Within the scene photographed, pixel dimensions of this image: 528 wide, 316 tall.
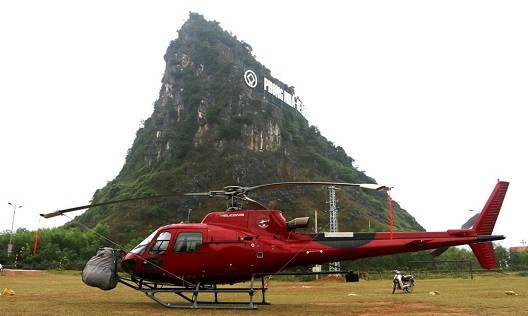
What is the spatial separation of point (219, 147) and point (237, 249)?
112 metres

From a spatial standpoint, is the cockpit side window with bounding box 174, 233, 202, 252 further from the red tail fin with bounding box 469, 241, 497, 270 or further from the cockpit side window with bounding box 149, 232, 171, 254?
the red tail fin with bounding box 469, 241, 497, 270

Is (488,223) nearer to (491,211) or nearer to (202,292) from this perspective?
(491,211)

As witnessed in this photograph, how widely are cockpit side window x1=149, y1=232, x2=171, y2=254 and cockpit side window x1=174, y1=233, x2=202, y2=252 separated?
31cm

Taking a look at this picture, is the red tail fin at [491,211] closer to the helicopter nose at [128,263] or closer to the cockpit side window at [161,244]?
the cockpit side window at [161,244]

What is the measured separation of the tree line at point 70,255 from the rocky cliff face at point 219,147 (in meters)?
13.4

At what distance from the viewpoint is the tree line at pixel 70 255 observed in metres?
66.5

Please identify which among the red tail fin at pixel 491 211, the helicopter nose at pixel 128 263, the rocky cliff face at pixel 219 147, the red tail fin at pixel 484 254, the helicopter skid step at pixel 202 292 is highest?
the rocky cliff face at pixel 219 147

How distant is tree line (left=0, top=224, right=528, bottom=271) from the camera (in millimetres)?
66500

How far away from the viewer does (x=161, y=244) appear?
1310 centimetres

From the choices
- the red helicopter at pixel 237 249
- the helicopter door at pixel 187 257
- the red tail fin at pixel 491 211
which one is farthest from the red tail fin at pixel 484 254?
the helicopter door at pixel 187 257

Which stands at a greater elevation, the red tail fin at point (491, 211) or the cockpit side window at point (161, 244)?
the red tail fin at point (491, 211)

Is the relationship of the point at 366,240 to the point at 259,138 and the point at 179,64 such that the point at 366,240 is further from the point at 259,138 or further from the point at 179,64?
the point at 179,64

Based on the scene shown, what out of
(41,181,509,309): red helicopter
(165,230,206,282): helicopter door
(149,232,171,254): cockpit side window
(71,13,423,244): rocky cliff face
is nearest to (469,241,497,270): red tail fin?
(41,181,509,309): red helicopter

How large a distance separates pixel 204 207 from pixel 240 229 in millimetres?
95594
